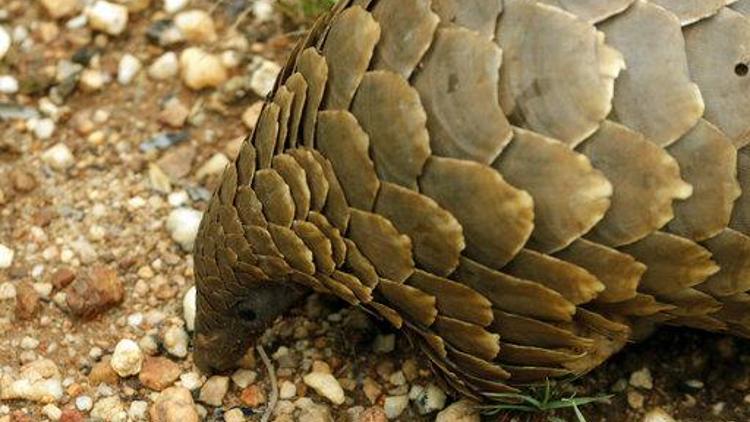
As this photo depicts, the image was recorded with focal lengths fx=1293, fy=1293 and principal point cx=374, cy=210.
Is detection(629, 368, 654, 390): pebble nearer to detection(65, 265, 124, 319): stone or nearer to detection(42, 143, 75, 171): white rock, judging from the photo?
detection(65, 265, 124, 319): stone

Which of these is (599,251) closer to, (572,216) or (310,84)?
(572,216)

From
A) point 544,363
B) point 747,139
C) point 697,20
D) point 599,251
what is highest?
point 697,20

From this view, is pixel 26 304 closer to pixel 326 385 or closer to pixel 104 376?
pixel 104 376

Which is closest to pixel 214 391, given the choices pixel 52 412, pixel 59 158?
pixel 52 412

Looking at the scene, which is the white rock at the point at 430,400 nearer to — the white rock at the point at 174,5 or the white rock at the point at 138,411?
the white rock at the point at 138,411

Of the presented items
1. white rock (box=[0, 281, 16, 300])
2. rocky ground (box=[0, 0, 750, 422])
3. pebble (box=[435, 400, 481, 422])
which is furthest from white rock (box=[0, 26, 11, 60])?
pebble (box=[435, 400, 481, 422])

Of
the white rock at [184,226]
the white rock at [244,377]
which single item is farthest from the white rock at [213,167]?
the white rock at [244,377]

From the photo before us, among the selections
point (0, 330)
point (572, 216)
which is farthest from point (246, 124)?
point (572, 216)
